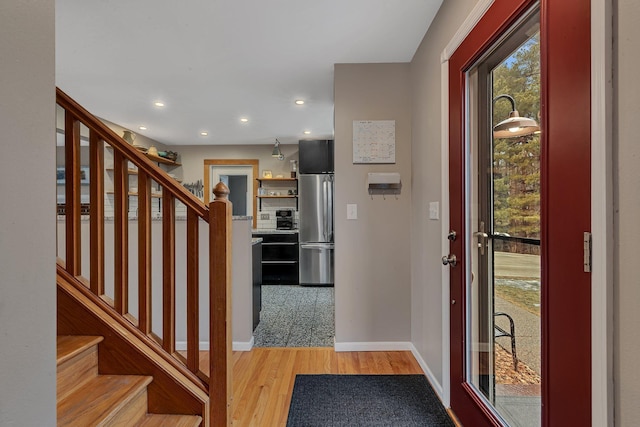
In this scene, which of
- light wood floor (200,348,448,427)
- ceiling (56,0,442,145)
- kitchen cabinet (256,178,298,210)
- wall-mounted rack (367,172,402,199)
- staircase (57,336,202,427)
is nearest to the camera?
staircase (57,336,202,427)

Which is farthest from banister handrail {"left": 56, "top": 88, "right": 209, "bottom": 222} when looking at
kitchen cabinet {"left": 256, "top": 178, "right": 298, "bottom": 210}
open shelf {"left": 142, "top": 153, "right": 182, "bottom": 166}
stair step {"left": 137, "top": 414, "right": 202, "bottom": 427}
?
kitchen cabinet {"left": 256, "top": 178, "right": 298, "bottom": 210}

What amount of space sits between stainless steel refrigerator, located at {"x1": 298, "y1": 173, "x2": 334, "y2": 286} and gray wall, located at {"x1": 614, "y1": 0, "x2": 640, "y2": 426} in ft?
13.4

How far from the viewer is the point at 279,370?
85.9 inches

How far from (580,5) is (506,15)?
378 mm

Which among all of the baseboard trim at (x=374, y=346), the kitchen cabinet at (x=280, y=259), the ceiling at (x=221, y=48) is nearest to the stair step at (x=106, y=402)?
the baseboard trim at (x=374, y=346)

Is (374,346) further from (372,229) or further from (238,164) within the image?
(238,164)

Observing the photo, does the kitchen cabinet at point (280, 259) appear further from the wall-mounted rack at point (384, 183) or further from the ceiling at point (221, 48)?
the wall-mounted rack at point (384, 183)

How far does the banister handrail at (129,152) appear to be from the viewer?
144 cm

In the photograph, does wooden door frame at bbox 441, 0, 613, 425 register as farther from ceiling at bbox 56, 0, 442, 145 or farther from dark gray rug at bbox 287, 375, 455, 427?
ceiling at bbox 56, 0, 442, 145

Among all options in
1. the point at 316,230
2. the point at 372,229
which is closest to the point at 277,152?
the point at 316,230

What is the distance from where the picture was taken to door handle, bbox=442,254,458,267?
5.30 ft

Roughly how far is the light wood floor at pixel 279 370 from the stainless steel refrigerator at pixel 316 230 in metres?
2.27

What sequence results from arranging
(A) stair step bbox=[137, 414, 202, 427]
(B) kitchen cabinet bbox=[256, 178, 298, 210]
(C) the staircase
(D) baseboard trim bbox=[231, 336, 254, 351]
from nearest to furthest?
(C) the staircase < (A) stair step bbox=[137, 414, 202, 427] < (D) baseboard trim bbox=[231, 336, 254, 351] < (B) kitchen cabinet bbox=[256, 178, 298, 210]

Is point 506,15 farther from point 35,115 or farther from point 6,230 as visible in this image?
point 6,230
